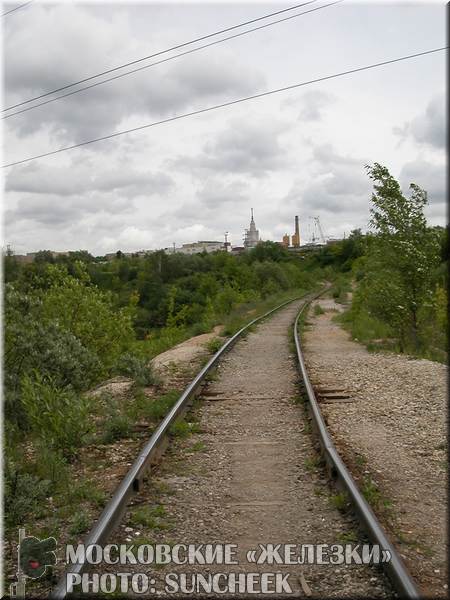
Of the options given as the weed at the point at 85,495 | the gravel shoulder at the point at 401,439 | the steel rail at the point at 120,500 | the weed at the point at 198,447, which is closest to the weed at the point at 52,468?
the weed at the point at 85,495

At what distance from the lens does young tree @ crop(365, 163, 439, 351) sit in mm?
14516

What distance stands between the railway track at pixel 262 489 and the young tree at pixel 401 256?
6.67m

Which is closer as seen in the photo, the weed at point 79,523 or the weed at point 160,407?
the weed at point 79,523

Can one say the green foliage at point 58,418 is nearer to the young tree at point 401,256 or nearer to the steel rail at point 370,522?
the steel rail at point 370,522

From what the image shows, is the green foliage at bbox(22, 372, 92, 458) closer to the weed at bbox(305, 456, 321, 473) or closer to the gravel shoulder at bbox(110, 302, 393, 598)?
the gravel shoulder at bbox(110, 302, 393, 598)

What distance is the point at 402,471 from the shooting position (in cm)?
567

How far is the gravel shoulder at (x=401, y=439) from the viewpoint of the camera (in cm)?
417

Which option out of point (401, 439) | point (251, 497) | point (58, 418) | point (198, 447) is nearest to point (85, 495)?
point (251, 497)

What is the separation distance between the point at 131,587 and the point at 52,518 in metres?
1.38

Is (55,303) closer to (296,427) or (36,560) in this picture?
(296,427)

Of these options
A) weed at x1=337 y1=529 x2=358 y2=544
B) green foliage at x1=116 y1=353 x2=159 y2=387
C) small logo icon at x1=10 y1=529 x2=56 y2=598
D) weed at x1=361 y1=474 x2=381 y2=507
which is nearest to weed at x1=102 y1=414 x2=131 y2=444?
green foliage at x1=116 y1=353 x2=159 y2=387

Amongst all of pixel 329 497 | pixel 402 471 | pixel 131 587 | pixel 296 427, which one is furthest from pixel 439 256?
pixel 131 587

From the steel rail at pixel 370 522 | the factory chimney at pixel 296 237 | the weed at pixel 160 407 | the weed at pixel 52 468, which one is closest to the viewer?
the steel rail at pixel 370 522

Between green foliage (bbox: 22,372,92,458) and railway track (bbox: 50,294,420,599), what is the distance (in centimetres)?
96
